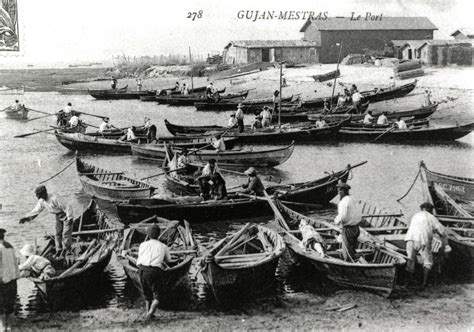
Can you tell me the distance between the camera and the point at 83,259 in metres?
10.5

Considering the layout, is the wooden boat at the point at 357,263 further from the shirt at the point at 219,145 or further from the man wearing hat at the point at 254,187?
the shirt at the point at 219,145

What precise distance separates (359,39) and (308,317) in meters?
57.8

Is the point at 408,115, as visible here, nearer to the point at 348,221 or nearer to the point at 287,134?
the point at 287,134

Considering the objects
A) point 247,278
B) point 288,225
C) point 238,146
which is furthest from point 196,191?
point 238,146

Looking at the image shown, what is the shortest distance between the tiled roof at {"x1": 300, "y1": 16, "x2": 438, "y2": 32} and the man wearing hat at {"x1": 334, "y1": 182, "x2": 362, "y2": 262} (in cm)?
5607

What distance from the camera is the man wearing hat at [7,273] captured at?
8.93m

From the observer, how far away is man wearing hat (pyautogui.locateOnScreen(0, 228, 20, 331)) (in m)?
8.93

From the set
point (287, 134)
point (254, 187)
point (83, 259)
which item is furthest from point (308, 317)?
point (287, 134)

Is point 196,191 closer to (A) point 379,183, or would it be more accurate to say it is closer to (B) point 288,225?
(B) point 288,225

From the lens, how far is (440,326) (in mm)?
9289

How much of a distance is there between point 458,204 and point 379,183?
626 centimetres

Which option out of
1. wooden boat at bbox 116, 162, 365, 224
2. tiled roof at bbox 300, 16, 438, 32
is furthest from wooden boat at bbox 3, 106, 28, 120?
tiled roof at bbox 300, 16, 438, 32

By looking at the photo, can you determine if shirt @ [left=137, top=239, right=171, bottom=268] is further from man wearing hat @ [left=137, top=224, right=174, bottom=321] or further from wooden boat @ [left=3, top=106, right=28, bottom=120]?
wooden boat @ [left=3, top=106, right=28, bottom=120]

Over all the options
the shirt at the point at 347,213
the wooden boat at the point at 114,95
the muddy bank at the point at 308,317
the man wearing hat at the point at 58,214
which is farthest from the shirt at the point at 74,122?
the wooden boat at the point at 114,95
